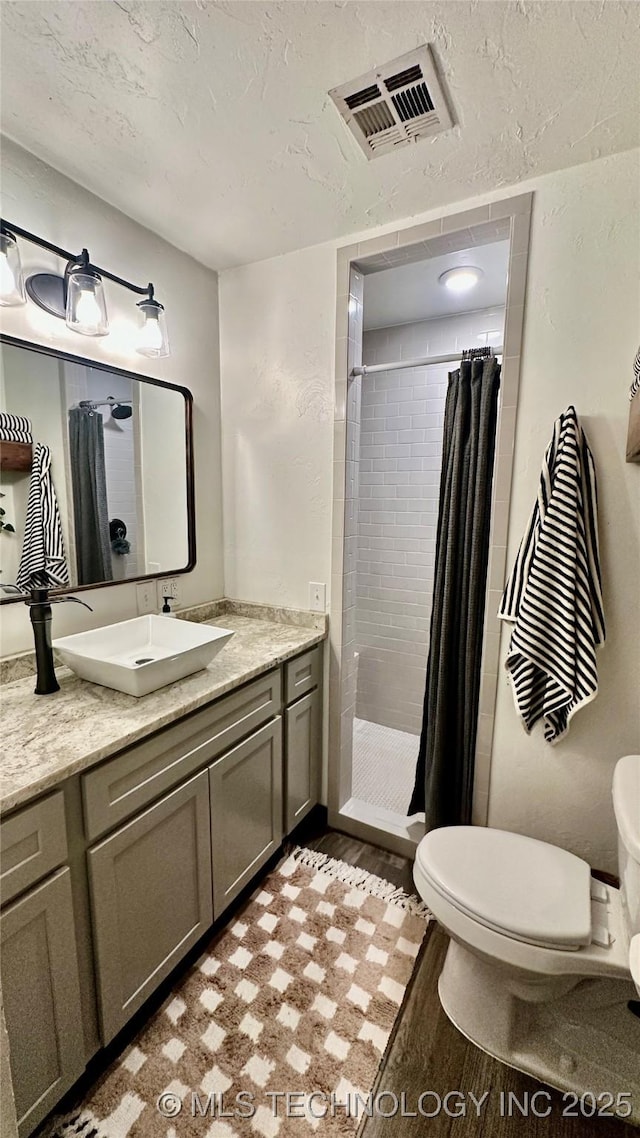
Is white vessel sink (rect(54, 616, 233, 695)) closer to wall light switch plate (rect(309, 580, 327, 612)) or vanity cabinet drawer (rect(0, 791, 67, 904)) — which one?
vanity cabinet drawer (rect(0, 791, 67, 904))

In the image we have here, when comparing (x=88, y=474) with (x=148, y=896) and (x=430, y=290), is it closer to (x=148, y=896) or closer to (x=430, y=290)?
(x=148, y=896)

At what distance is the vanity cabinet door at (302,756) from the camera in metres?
1.77

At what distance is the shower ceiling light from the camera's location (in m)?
1.96

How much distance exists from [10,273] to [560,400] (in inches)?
63.6

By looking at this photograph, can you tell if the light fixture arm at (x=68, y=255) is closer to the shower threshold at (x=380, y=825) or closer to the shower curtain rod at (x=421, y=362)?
the shower curtain rod at (x=421, y=362)

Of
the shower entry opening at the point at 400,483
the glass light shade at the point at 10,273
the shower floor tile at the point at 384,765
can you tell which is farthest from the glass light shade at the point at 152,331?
the shower floor tile at the point at 384,765

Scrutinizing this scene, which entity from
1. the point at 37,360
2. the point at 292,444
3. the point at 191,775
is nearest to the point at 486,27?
the point at 292,444

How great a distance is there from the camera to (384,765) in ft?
8.36

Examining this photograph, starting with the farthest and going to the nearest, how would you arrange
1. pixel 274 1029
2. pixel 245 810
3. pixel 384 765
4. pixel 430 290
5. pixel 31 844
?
pixel 384 765 → pixel 430 290 → pixel 245 810 → pixel 274 1029 → pixel 31 844

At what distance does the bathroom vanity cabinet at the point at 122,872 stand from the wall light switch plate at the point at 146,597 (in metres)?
0.60

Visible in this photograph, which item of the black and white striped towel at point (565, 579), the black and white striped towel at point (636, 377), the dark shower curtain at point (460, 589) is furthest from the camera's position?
the dark shower curtain at point (460, 589)

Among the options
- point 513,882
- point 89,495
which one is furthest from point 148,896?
point 89,495

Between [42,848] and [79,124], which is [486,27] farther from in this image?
[42,848]


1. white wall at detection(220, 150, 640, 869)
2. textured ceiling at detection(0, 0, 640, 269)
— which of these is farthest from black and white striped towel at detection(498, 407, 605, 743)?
textured ceiling at detection(0, 0, 640, 269)
